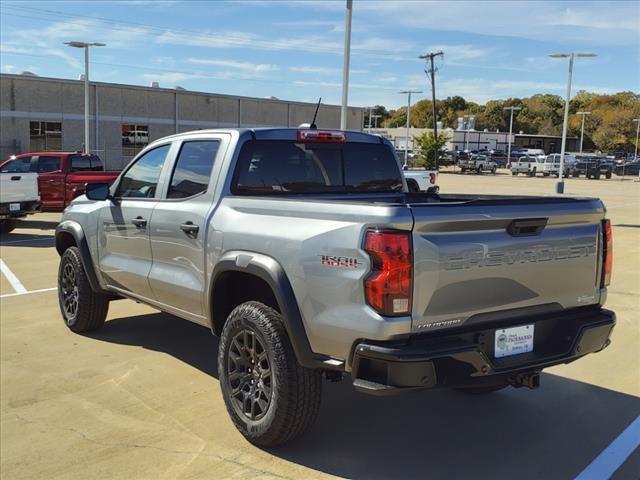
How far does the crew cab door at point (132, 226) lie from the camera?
5281 mm

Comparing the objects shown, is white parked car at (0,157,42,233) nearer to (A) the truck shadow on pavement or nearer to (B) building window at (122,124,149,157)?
(A) the truck shadow on pavement

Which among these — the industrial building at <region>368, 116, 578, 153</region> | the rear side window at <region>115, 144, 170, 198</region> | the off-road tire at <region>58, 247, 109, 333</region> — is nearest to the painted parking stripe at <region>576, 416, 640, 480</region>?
the rear side window at <region>115, 144, 170, 198</region>

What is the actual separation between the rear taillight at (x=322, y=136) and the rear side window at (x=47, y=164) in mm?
14266

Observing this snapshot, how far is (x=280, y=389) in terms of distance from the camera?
373 cm

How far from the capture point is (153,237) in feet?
16.7

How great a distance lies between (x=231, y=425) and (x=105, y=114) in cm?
4006

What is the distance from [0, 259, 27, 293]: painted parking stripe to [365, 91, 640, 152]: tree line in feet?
255

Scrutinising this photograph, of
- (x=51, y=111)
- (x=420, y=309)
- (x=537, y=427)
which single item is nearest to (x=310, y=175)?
(x=420, y=309)

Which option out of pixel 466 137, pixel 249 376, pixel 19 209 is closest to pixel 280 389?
pixel 249 376

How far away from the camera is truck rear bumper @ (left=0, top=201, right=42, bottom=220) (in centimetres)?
1427

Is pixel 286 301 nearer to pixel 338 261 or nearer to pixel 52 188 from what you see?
pixel 338 261

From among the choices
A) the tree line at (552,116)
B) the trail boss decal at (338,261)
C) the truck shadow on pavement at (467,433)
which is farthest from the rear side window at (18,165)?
the tree line at (552,116)

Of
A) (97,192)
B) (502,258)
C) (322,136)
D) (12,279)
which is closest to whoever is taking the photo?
(502,258)

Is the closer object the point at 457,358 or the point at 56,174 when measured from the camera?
the point at 457,358
